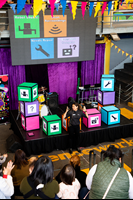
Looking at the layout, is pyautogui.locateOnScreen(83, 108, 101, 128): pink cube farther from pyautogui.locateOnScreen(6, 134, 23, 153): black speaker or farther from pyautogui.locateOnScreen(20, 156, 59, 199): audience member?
pyautogui.locateOnScreen(20, 156, 59, 199): audience member

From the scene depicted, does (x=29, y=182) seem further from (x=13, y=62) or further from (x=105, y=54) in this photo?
(x=105, y=54)

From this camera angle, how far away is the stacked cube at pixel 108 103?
632cm

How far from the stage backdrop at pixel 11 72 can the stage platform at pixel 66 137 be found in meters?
1.54

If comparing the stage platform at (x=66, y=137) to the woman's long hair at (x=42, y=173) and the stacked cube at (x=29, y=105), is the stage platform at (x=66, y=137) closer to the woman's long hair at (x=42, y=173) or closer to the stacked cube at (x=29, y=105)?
the stacked cube at (x=29, y=105)

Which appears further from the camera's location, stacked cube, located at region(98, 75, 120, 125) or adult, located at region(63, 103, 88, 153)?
stacked cube, located at region(98, 75, 120, 125)

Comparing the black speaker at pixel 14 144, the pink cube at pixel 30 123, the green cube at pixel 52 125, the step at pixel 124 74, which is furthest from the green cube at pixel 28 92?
the step at pixel 124 74

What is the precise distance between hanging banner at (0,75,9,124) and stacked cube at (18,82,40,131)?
153 cm

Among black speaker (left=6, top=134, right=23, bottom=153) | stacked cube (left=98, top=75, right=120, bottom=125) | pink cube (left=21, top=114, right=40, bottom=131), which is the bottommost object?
black speaker (left=6, top=134, right=23, bottom=153)

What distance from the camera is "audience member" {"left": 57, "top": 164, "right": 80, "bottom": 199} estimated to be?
8.37 ft

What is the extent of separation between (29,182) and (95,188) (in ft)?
2.08

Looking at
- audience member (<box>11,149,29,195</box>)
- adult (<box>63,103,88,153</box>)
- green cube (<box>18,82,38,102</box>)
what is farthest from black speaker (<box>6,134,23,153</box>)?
audience member (<box>11,149,29,195</box>)

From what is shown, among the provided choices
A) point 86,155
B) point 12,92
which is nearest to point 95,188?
point 86,155

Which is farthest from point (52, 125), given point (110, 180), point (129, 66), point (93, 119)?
point (129, 66)

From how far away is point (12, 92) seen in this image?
8016 mm
